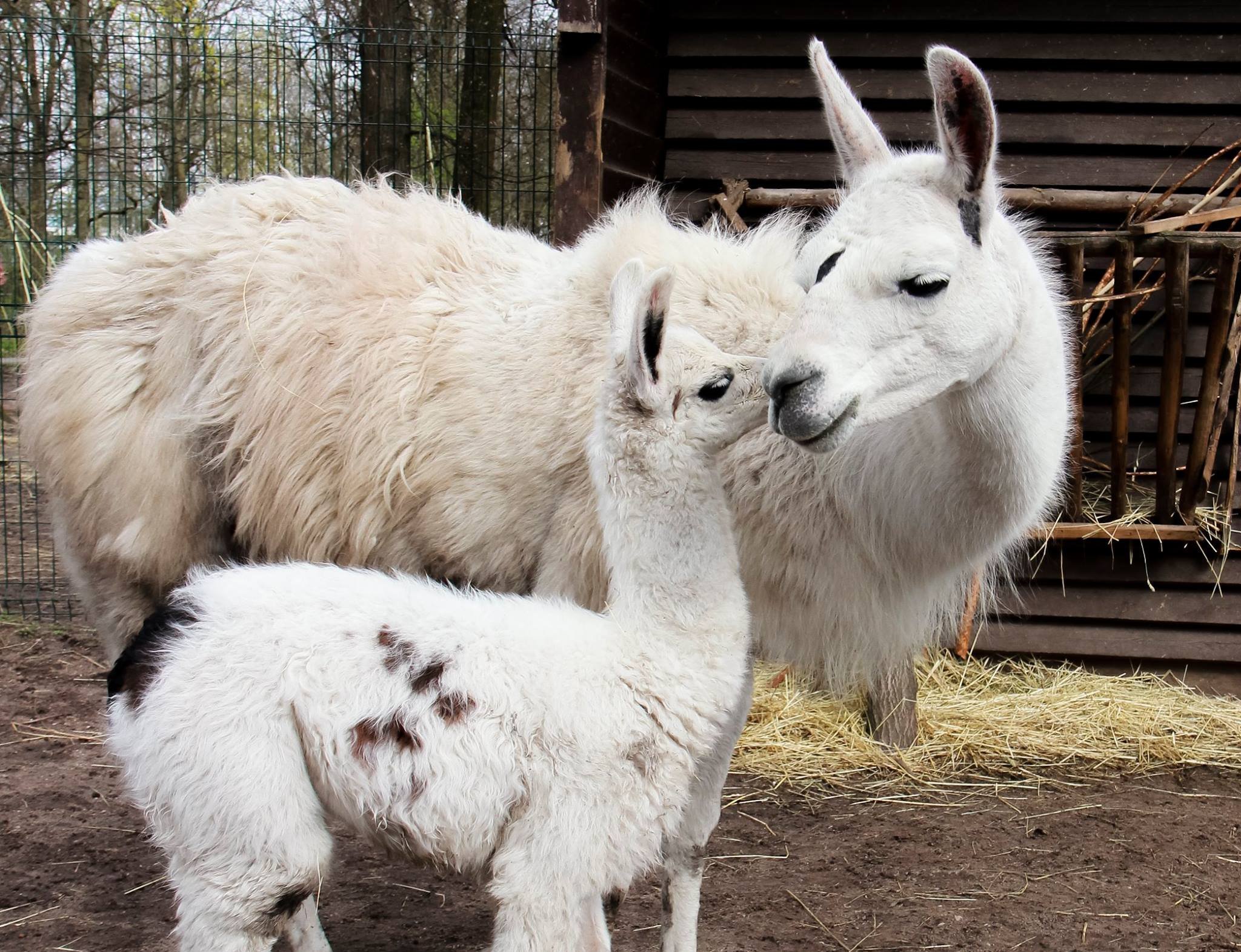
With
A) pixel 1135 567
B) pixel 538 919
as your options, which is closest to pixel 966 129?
pixel 538 919

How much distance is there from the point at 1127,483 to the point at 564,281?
145 inches

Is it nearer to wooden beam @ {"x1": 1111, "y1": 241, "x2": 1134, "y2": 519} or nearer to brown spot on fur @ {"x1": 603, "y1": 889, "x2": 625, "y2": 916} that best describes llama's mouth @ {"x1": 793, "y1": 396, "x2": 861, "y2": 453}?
brown spot on fur @ {"x1": 603, "y1": 889, "x2": 625, "y2": 916}

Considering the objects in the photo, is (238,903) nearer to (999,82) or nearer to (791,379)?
(791,379)

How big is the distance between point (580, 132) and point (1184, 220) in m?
2.72

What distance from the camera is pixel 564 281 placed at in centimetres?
400

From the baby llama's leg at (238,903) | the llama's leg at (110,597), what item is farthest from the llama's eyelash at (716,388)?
the llama's leg at (110,597)

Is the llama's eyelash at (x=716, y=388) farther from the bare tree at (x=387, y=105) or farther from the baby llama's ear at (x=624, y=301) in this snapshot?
the bare tree at (x=387, y=105)

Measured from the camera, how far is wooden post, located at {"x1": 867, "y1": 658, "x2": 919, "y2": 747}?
562cm

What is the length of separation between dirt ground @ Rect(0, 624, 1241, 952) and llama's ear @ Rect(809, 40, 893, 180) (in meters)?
2.42

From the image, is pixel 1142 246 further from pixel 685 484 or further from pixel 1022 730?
pixel 685 484

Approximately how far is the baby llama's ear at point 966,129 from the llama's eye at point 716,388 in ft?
2.19

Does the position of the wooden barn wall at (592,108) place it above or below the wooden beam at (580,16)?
below

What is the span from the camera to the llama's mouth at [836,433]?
2660 millimetres

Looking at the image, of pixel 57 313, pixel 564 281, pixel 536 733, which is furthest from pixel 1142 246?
pixel 57 313
